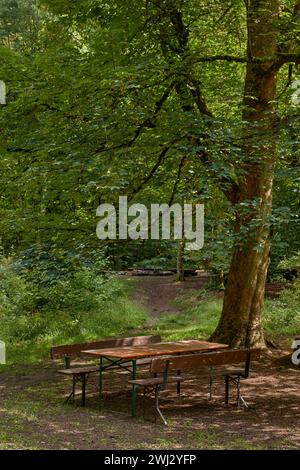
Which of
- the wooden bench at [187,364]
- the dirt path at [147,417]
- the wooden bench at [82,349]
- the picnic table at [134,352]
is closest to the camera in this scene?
the dirt path at [147,417]

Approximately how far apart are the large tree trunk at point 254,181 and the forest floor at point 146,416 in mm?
964

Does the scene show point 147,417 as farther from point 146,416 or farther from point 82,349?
point 82,349

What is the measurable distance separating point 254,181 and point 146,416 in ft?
18.1

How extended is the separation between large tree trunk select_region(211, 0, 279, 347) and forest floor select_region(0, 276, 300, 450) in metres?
0.96

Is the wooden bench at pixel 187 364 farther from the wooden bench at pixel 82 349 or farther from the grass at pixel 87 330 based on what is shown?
the grass at pixel 87 330

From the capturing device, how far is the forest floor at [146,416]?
7121 mm

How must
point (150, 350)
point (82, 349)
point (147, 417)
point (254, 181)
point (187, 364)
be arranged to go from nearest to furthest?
point (147, 417), point (187, 364), point (150, 350), point (82, 349), point (254, 181)

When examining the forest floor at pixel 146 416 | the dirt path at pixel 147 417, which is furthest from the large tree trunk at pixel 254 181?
the dirt path at pixel 147 417

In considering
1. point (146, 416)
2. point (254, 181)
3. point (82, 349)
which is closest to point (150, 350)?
point (146, 416)

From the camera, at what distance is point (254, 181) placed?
12.4 meters

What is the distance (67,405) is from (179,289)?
1615 cm

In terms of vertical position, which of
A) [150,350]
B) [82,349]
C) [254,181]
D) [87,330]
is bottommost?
[87,330]

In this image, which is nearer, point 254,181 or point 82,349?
point 82,349

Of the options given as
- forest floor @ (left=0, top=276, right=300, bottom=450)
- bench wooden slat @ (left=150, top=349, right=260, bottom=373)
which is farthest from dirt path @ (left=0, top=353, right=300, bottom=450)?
bench wooden slat @ (left=150, top=349, right=260, bottom=373)
